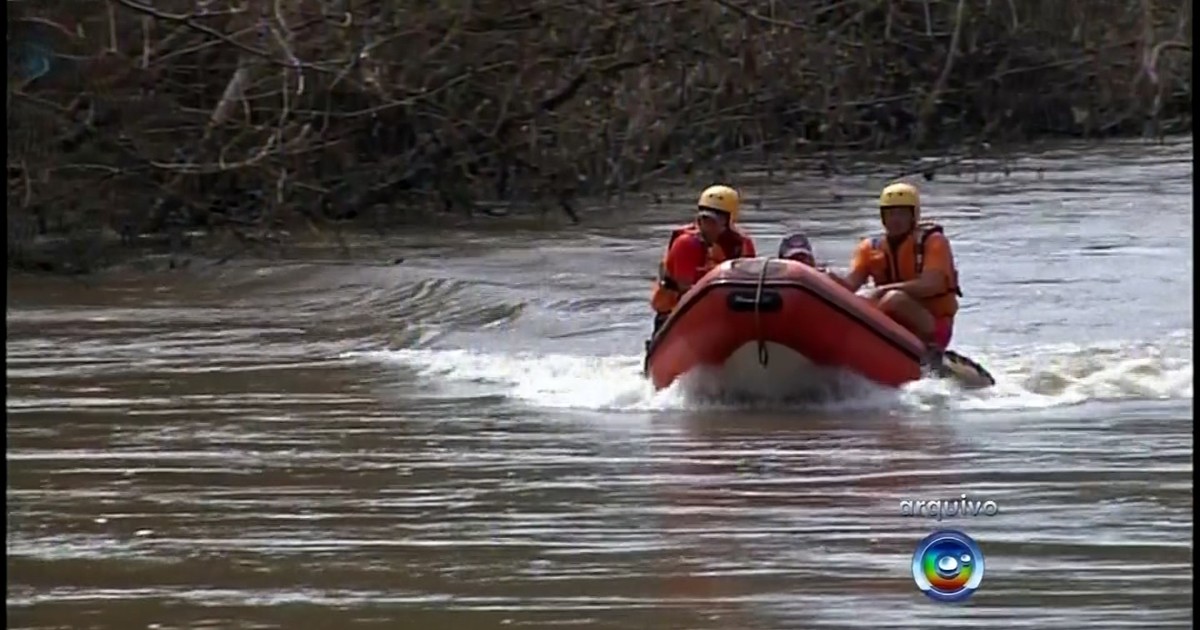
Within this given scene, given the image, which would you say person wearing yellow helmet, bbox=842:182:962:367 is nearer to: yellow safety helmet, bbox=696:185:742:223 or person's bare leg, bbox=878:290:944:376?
person's bare leg, bbox=878:290:944:376

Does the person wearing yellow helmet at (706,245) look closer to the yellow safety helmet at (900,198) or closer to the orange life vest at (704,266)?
the orange life vest at (704,266)

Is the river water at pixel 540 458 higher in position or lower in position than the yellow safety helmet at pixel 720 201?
lower

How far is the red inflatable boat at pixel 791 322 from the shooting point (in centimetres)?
995

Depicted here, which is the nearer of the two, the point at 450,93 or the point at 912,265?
the point at 912,265

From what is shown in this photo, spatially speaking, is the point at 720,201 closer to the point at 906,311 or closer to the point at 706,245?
the point at 706,245

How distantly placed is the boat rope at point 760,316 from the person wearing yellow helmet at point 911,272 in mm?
518

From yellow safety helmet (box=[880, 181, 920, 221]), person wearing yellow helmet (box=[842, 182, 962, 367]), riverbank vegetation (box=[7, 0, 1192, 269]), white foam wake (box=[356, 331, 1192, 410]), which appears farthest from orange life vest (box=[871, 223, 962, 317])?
riverbank vegetation (box=[7, 0, 1192, 269])

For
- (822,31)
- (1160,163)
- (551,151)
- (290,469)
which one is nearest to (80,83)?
(551,151)

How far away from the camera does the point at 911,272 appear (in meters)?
10.6

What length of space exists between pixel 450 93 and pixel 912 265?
5642 millimetres

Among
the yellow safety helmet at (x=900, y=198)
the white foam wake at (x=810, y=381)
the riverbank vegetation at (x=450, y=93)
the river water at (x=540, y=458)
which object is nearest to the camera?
the river water at (x=540, y=458)

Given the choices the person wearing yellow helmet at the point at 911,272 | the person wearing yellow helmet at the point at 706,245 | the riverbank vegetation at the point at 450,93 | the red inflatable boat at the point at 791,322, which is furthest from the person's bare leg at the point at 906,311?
the riverbank vegetation at the point at 450,93

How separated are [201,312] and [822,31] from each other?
16.6 feet

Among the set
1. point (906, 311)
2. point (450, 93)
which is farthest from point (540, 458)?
point (450, 93)
